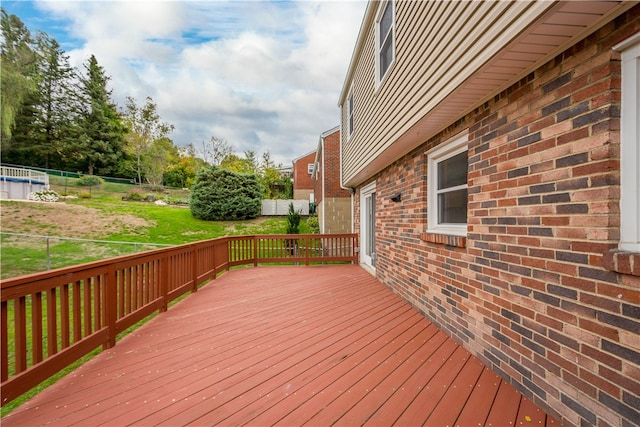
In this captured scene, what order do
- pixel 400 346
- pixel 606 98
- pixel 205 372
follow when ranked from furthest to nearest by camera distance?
pixel 400 346, pixel 205 372, pixel 606 98

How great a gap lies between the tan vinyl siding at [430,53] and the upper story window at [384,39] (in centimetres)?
22

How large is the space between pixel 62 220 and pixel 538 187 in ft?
57.7

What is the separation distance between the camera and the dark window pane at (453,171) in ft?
9.38

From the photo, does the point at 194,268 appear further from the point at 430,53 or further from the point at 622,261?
the point at 622,261

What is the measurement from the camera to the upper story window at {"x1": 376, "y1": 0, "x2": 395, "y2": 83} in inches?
157

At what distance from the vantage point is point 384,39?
420cm

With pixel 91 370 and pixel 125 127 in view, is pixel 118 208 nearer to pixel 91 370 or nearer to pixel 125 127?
pixel 125 127

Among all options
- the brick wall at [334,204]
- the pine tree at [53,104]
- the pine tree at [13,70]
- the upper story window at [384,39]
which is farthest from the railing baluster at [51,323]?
the pine tree at [53,104]

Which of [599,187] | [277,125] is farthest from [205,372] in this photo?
[277,125]

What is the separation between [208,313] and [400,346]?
254 cm

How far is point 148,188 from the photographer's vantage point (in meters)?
23.1

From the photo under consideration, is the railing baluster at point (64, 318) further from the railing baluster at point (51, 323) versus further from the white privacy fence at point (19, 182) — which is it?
the white privacy fence at point (19, 182)

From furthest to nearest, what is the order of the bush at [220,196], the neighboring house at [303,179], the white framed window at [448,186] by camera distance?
the neighboring house at [303,179], the bush at [220,196], the white framed window at [448,186]

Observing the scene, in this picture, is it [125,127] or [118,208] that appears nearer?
[118,208]
